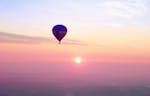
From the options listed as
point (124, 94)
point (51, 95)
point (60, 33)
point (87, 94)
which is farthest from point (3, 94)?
point (60, 33)

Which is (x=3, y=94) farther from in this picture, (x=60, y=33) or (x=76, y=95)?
(x=60, y=33)

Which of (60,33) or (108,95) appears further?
(108,95)

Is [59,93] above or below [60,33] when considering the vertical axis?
below

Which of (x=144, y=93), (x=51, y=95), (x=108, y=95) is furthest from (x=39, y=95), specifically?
(x=144, y=93)

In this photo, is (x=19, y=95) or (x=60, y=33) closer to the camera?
(x=60, y=33)

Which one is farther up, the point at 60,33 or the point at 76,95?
the point at 60,33

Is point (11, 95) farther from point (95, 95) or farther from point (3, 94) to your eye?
point (95, 95)

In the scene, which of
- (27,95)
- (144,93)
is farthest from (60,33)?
(144,93)
